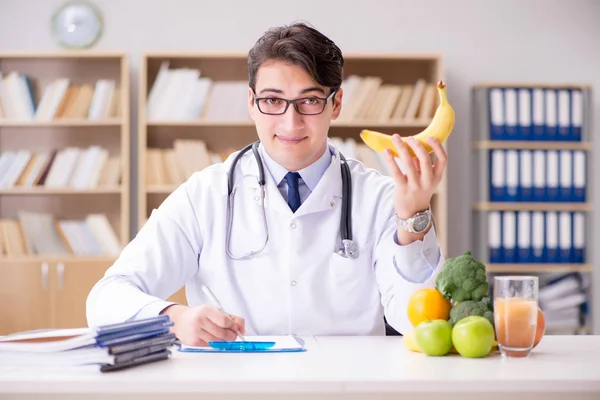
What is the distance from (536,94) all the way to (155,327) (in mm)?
3450

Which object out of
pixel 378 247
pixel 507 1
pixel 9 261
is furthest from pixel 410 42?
pixel 378 247

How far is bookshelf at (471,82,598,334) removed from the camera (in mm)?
4336

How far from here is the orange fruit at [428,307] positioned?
1.42m

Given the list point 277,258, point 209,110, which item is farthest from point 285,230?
point 209,110

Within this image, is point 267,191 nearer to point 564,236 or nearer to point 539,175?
point 539,175

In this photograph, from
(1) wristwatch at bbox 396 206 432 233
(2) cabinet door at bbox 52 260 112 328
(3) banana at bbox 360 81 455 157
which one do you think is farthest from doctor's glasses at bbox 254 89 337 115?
(2) cabinet door at bbox 52 260 112 328

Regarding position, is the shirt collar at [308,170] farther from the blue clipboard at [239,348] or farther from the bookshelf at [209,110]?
the bookshelf at [209,110]

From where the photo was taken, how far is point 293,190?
79.6 inches

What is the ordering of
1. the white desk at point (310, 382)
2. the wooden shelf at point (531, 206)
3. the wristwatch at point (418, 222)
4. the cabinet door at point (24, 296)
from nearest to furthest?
1. the white desk at point (310, 382)
2. the wristwatch at point (418, 222)
3. the cabinet door at point (24, 296)
4. the wooden shelf at point (531, 206)

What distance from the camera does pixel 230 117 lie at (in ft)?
14.3

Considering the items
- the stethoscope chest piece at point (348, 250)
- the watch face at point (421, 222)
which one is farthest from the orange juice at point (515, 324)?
the stethoscope chest piece at point (348, 250)

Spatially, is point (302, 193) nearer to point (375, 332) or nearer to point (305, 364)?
point (375, 332)

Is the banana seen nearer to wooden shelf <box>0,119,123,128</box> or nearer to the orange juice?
the orange juice

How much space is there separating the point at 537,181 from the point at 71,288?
261 cm
